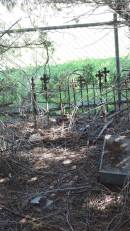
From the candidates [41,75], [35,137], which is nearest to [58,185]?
[35,137]

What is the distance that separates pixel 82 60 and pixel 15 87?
10.1ft

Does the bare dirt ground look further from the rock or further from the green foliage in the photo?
the green foliage

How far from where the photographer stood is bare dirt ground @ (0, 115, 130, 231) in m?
3.80

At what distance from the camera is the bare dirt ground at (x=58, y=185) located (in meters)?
Result: 3.80

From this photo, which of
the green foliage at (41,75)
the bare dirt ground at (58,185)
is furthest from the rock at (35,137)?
the green foliage at (41,75)

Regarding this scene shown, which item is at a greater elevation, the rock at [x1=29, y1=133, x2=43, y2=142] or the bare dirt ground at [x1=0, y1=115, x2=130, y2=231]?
the rock at [x1=29, y1=133, x2=43, y2=142]

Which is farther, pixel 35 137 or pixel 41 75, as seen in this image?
pixel 41 75

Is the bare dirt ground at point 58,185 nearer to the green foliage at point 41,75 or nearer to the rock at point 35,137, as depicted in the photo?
the rock at point 35,137

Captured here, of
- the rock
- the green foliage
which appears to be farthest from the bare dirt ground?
the green foliage

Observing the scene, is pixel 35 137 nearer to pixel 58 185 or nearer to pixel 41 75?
pixel 58 185

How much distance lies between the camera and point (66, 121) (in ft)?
21.8

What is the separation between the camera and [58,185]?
4.51m

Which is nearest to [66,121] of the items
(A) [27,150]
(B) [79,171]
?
(A) [27,150]

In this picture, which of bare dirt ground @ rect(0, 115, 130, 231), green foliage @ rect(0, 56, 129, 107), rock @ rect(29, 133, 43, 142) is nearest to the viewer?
bare dirt ground @ rect(0, 115, 130, 231)
